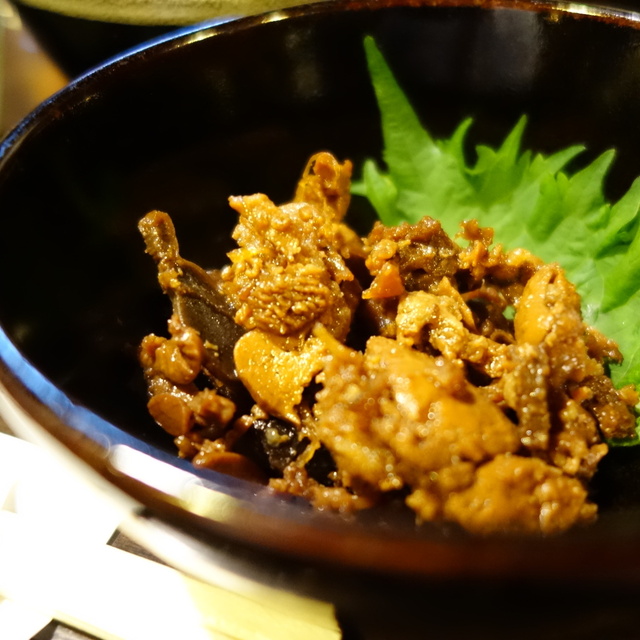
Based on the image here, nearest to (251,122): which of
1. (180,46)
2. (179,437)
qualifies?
(180,46)

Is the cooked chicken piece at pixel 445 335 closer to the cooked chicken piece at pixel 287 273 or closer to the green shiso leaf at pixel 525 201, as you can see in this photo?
the cooked chicken piece at pixel 287 273

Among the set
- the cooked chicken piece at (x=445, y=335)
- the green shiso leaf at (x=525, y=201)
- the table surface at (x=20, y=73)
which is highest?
the table surface at (x=20, y=73)

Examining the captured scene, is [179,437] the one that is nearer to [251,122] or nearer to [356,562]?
[356,562]

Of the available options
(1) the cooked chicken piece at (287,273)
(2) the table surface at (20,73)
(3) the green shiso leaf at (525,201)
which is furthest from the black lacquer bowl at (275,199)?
(2) the table surface at (20,73)

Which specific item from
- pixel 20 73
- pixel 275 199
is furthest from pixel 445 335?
pixel 20 73

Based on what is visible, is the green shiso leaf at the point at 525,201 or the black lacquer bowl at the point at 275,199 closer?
the black lacquer bowl at the point at 275,199

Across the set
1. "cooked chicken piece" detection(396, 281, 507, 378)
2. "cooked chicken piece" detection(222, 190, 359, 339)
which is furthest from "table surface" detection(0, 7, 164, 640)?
"cooked chicken piece" detection(396, 281, 507, 378)

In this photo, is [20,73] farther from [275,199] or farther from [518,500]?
[518,500]
